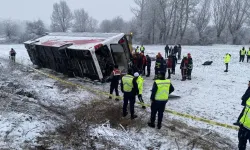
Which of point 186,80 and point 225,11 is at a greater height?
point 225,11

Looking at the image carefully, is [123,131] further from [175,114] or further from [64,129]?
[175,114]

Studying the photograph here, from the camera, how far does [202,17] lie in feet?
135

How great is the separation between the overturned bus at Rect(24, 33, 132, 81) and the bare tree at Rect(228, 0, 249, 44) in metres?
32.6

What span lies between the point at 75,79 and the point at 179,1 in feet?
104

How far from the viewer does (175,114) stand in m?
7.45

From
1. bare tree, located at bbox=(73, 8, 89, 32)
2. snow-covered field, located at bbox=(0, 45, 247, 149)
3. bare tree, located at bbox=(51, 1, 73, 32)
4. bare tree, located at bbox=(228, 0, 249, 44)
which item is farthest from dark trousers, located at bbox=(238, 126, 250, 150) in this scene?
bare tree, located at bbox=(73, 8, 89, 32)

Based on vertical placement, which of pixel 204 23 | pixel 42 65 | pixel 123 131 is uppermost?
pixel 204 23

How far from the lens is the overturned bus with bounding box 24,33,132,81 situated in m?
10.9

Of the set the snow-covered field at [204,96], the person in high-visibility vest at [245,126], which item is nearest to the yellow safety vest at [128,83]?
the snow-covered field at [204,96]

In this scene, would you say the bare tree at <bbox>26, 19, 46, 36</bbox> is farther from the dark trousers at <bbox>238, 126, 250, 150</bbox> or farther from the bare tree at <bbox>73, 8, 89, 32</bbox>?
the dark trousers at <bbox>238, 126, 250, 150</bbox>

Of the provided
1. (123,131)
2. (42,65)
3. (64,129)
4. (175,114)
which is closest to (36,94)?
(64,129)

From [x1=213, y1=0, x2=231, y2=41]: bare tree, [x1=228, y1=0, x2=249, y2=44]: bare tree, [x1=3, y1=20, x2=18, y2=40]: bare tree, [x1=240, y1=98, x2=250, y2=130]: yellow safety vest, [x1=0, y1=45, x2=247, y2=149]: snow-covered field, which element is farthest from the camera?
[x1=3, y1=20, x2=18, y2=40]: bare tree

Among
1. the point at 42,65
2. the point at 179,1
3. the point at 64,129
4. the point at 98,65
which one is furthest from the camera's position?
the point at 179,1

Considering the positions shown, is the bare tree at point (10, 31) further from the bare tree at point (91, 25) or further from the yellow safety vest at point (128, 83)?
the yellow safety vest at point (128, 83)
